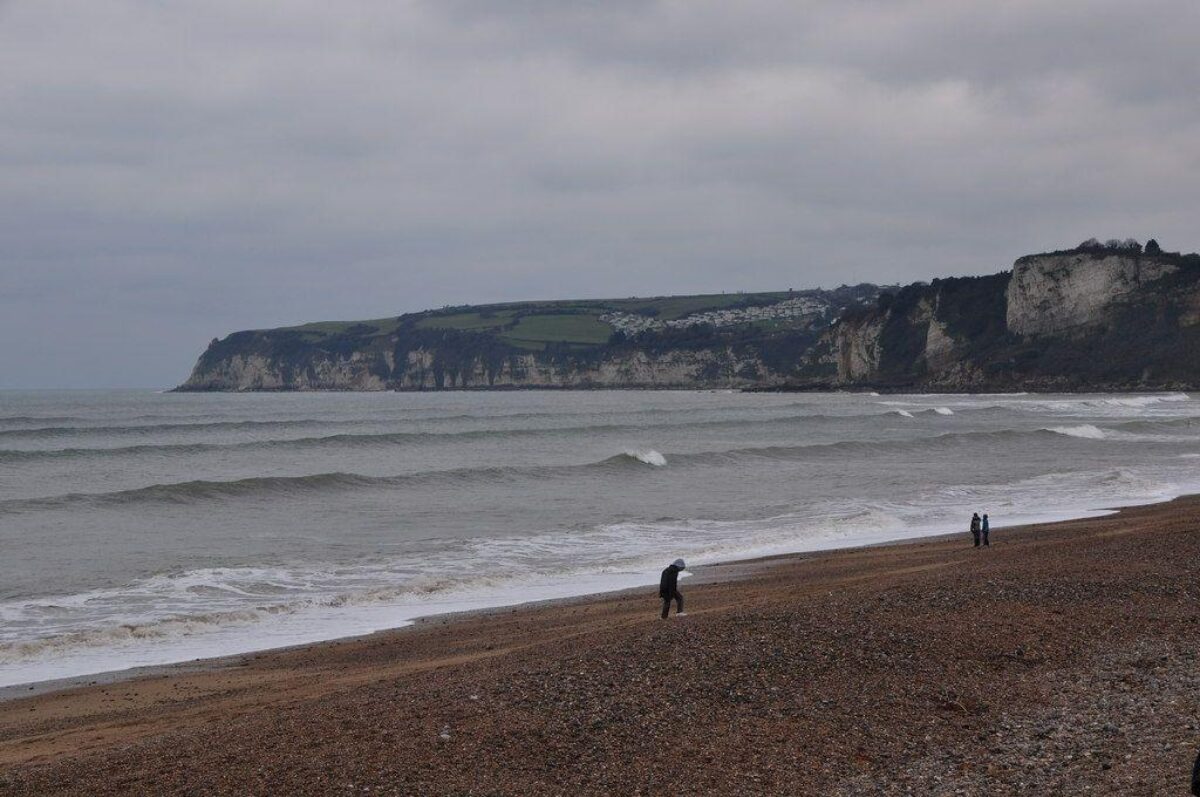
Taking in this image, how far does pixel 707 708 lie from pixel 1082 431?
168 feet

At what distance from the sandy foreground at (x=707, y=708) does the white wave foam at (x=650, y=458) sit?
2894cm

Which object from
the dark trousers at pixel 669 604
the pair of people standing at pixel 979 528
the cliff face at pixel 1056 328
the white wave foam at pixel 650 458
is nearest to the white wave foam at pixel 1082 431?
the white wave foam at pixel 650 458

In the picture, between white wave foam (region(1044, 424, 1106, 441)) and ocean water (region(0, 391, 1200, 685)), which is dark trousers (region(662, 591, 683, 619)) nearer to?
ocean water (region(0, 391, 1200, 685))

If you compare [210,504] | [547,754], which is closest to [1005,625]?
[547,754]

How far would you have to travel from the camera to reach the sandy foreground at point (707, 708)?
733cm

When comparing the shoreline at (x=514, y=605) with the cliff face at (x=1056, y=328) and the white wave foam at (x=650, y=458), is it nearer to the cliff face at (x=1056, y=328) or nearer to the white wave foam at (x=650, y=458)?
the white wave foam at (x=650, y=458)

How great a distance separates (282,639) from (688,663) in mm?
6939

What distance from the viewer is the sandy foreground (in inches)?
289

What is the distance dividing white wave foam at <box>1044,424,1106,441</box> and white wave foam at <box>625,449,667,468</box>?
873 inches

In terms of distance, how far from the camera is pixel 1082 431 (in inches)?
2133

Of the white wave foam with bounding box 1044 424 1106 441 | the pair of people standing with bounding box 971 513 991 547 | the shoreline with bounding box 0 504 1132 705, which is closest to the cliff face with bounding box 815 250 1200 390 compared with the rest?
→ the white wave foam with bounding box 1044 424 1106 441

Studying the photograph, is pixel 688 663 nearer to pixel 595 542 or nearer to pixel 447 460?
pixel 595 542

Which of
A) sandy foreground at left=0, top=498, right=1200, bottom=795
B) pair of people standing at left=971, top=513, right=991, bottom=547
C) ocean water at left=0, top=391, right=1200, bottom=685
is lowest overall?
ocean water at left=0, top=391, right=1200, bottom=685

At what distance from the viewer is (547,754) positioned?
780cm
